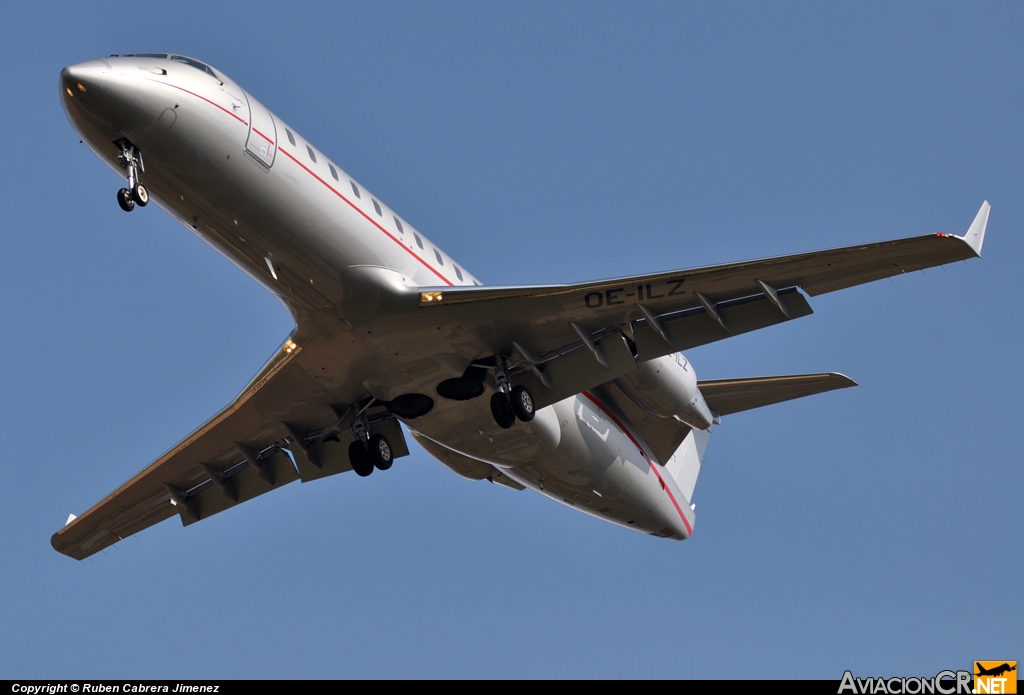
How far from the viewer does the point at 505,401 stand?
1967 cm

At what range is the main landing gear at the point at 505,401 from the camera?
19672mm

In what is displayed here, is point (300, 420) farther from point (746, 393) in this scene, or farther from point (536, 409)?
point (746, 393)

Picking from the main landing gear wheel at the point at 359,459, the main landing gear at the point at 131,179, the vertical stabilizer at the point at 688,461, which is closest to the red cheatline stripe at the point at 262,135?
the main landing gear at the point at 131,179

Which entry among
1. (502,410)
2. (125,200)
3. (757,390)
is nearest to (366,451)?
(502,410)

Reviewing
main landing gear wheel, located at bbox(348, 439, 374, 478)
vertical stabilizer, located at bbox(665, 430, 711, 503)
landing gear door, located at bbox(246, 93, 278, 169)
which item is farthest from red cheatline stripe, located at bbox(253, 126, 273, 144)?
vertical stabilizer, located at bbox(665, 430, 711, 503)

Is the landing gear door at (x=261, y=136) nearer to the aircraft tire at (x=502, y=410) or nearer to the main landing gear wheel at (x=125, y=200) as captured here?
the main landing gear wheel at (x=125, y=200)

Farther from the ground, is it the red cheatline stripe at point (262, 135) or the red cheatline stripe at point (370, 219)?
the red cheatline stripe at point (262, 135)

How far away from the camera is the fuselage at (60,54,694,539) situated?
16.9m

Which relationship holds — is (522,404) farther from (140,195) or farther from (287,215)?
(140,195)

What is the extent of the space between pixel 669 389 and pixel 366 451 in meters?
5.22

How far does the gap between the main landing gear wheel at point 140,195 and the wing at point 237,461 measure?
407cm

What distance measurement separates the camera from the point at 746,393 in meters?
23.0

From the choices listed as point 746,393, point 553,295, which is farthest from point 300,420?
point 746,393

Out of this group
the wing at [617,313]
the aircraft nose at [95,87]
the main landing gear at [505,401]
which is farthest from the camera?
the main landing gear at [505,401]
